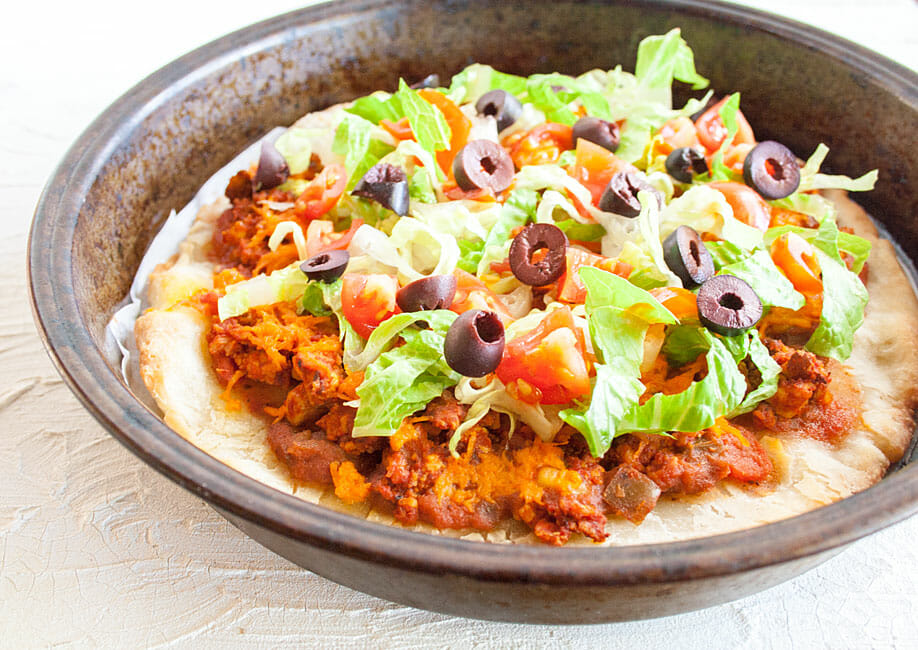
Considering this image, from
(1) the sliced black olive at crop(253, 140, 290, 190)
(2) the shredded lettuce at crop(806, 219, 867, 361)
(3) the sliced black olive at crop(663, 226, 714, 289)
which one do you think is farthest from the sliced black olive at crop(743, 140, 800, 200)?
(1) the sliced black olive at crop(253, 140, 290, 190)

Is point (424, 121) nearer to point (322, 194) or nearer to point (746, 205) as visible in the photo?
point (322, 194)

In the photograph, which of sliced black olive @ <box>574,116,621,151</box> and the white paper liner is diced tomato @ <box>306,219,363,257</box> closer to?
the white paper liner

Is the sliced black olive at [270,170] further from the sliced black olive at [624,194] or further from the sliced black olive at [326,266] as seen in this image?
the sliced black olive at [624,194]

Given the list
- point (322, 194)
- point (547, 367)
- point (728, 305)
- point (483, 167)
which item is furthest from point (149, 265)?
point (728, 305)

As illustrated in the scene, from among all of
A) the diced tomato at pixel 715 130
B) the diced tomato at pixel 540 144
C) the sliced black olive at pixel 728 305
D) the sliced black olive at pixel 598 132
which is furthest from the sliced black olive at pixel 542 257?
the diced tomato at pixel 715 130

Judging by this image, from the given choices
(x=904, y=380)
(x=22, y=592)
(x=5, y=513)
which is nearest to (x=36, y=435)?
(x=5, y=513)
